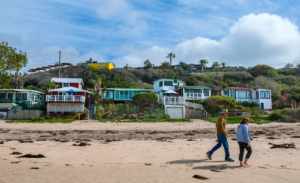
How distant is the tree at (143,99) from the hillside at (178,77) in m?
19.0

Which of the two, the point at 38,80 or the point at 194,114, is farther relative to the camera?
the point at 38,80

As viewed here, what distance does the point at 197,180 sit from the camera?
5.09 m

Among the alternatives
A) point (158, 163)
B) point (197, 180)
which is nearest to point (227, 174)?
point (197, 180)

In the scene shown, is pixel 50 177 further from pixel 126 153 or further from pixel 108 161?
pixel 126 153

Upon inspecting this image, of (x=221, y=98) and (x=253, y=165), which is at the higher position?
(x=221, y=98)

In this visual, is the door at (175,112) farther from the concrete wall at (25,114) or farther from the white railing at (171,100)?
the concrete wall at (25,114)

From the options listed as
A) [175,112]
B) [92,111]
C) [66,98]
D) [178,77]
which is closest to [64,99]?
[66,98]

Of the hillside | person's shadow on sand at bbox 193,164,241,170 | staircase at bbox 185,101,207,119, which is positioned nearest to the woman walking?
person's shadow on sand at bbox 193,164,241,170

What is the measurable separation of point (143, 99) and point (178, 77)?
3590cm

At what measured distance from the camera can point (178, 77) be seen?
221 feet

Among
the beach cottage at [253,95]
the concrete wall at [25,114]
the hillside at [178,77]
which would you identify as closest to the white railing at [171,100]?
the beach cottage at [253,95]

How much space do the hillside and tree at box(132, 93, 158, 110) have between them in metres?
19.0

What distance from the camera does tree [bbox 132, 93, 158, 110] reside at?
33034mm

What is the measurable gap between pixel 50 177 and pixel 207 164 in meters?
4.19
